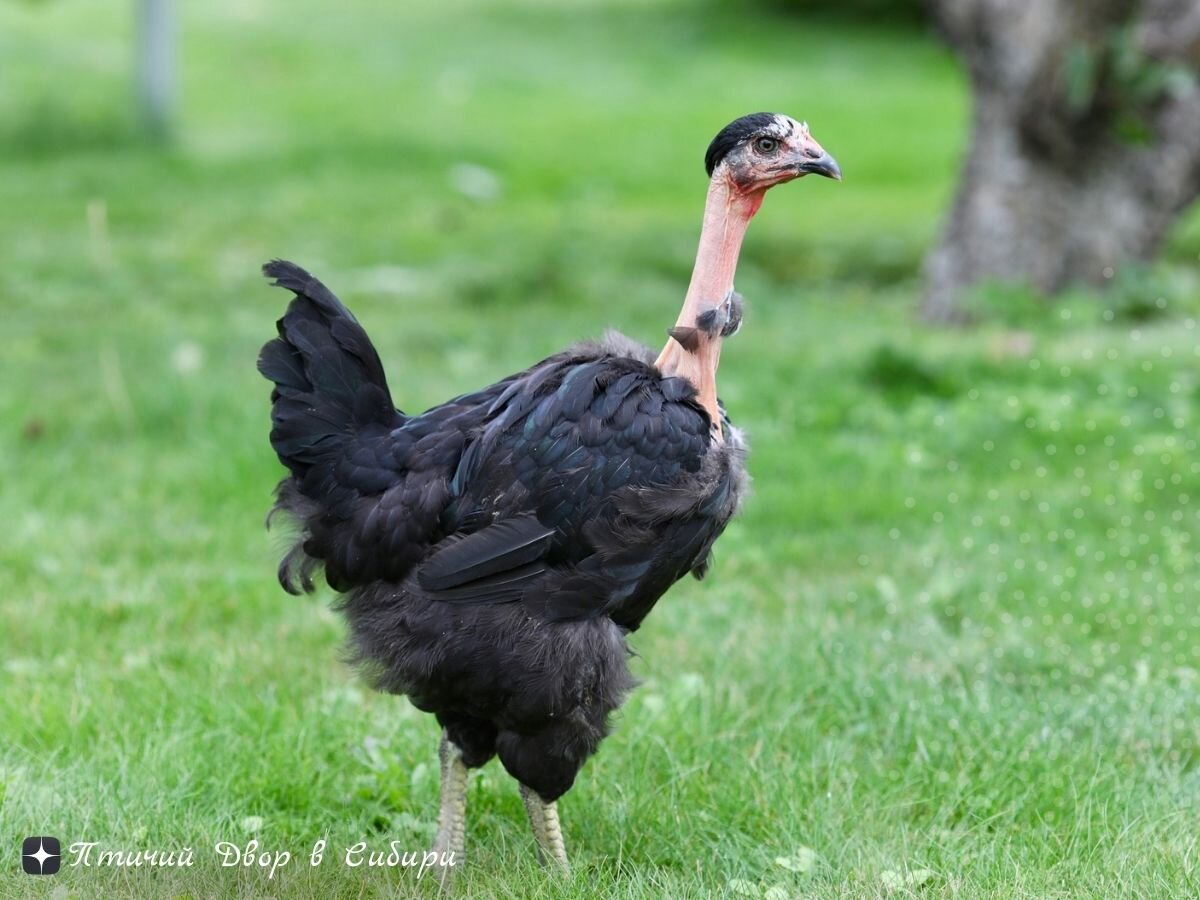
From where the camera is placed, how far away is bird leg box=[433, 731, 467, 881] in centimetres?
374

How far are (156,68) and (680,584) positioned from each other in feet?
38.3

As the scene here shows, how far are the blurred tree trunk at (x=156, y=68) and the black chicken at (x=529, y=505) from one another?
12.3 metres

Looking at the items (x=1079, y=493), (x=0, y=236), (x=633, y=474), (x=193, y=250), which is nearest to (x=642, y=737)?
(x=633, y=474)

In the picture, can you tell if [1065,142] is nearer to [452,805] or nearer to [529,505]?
[529,505]

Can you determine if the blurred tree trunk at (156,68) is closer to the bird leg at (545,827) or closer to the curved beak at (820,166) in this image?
the curved beak at (820,166)

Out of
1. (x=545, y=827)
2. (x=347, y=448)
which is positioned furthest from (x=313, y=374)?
(x=545, y=827)

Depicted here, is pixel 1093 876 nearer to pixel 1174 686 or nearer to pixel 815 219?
pixel 1174 686

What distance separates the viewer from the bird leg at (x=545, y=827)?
3.66 meters

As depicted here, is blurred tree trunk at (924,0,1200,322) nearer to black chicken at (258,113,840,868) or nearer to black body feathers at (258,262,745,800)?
black chicken at (258,113,840,868)

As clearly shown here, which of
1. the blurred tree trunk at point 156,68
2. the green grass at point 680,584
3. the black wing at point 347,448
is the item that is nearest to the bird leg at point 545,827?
the green grass at point 680,584

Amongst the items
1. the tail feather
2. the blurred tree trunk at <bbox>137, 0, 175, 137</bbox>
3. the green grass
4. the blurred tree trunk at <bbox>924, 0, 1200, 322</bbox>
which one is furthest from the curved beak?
the blurred tree trunk at <bbox>137, 0, 175, 137</bbox>

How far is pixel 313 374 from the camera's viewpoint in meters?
3.70

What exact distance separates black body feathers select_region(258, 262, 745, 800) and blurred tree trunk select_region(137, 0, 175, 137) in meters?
12.3

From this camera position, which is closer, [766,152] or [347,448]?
[766,152]
